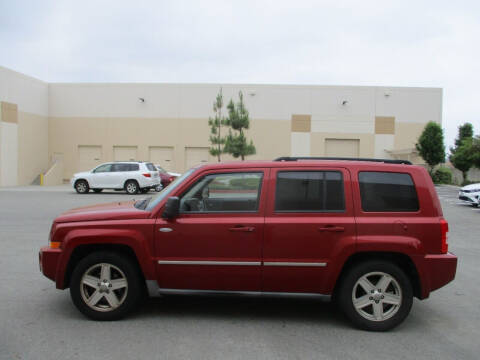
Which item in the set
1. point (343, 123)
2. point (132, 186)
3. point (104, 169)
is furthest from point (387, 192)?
point (343, 123)

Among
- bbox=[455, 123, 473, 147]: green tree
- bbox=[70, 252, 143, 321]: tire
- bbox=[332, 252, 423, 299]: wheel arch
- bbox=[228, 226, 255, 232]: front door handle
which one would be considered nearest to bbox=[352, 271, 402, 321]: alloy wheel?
bbox=[332, 252, 423, 299]: wheel arch

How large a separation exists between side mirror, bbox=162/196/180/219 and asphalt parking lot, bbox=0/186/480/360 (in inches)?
44.4

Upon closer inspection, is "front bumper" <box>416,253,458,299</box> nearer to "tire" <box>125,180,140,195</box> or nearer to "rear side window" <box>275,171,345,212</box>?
"rear side window" <box>275,171,345,212</box>

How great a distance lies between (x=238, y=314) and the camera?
462 centimetres

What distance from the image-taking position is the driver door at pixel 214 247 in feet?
13.8

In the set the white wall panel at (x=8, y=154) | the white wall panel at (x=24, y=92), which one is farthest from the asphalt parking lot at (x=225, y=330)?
the white wall panel at (x=24, y=92)

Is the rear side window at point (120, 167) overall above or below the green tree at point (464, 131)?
below

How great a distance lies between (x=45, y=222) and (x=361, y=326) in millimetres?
9572

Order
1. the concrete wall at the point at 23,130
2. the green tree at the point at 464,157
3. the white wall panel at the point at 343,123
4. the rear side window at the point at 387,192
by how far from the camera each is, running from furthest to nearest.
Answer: the white wall panel at the point at 343,123 → the green tree at the point at 464,157 → the concrete wall at the point at 23,130 → the rear side window at the point at 387,192

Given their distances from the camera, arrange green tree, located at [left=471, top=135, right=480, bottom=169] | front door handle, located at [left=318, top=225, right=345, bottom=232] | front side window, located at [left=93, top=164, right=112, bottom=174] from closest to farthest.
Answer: front door handle, located at [left=318, top=225, right=345, bottom=232] < front side window, located at [left=93, top=164, right=112, bottom=174] < green tree, located at [left=471, top=135, right=480, bottom=169]

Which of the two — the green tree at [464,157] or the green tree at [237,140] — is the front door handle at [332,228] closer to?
the green tree at [237,140]

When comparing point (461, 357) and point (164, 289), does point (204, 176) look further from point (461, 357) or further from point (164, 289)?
point (461, 357)

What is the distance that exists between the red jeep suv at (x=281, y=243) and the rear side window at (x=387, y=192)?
10 millimetres

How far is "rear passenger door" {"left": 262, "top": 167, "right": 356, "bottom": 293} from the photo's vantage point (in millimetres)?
4168
